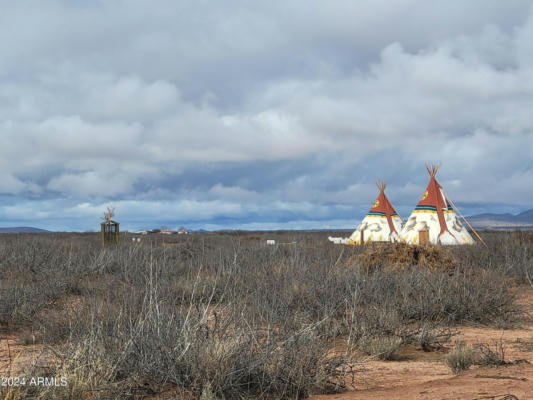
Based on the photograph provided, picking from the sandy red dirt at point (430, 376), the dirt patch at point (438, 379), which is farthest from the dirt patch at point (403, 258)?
the dirt patch at point (438, 379)

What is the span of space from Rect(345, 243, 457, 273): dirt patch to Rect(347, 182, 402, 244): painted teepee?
41.5 ft

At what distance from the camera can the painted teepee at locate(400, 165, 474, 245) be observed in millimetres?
22828

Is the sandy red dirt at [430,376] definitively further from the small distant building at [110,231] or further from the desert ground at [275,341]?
the small distant building at [110,231]

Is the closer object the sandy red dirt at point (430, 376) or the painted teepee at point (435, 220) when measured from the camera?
the sandy red dirt at point (430, 376)

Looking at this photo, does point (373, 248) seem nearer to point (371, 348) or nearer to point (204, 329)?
point (371, 348)

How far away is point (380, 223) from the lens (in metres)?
26.5

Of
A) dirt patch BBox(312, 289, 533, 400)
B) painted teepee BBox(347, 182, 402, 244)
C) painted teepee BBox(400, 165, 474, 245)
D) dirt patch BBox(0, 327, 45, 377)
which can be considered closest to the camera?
dirt patch BBox(312, 289, 533, 400)

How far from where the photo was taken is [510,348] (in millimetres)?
6332

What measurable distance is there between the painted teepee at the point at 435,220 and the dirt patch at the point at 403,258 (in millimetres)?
9830

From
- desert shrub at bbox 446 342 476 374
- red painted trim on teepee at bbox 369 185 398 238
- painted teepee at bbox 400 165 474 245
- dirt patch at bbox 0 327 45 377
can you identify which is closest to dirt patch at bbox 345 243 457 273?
desert shrub at bbox 446 342 476 374

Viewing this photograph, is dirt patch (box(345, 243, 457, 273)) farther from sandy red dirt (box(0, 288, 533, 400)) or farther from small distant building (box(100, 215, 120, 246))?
small distant building (box(100, 215, 120, 246))

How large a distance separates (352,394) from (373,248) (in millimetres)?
9105

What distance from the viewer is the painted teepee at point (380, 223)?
26.1 metres

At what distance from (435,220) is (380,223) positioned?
3.70 m
